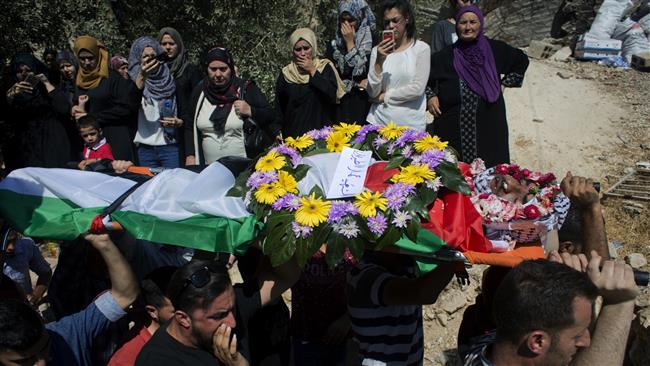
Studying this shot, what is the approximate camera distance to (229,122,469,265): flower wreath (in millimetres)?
2711

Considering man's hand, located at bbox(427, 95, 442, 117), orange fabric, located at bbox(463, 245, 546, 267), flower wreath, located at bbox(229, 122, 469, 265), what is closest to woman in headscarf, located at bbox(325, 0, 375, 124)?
man's hand, located at bbox(427, 95, 442, 117)

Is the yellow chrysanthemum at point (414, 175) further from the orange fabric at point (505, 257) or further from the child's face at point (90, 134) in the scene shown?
the child's face at point (90, 134)

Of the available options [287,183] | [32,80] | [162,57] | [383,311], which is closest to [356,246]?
[287,183]

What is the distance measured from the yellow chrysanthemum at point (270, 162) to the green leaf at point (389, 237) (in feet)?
2.21

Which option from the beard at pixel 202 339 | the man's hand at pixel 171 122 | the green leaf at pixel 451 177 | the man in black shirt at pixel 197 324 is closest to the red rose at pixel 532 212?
the green leaf at pixel 451 177

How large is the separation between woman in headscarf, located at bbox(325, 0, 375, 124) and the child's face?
210 cm

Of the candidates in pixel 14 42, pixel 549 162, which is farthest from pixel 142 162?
pixel 549 162

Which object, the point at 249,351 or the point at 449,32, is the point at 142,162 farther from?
the point at 449,32

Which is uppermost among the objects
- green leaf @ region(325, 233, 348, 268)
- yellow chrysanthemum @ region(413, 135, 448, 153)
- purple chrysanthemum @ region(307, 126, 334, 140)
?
yellow chrysanthemum @ region(413, 135, 448, 153)

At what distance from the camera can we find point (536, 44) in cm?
1132

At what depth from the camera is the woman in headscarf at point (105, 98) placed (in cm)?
575

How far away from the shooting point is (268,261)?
10.3 feet

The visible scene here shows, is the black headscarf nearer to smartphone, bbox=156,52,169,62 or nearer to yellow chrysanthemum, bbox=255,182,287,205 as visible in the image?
smartphone, bbox=156,52,169,62

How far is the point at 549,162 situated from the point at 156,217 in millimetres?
6245
